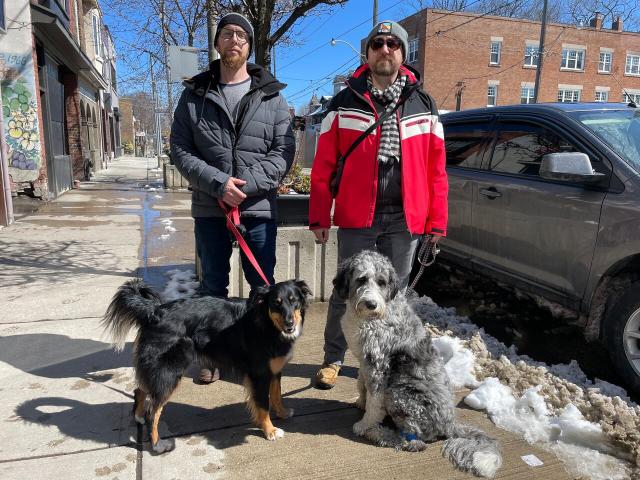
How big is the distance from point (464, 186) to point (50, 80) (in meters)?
12.8

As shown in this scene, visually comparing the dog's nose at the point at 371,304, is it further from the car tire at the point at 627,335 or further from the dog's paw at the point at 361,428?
the car tire at the point at 627,335

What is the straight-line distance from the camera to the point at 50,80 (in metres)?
13.1

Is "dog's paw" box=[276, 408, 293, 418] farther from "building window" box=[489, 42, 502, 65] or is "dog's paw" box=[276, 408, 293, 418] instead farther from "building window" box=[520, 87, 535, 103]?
"building window" box=[520, 87, 535, 103]

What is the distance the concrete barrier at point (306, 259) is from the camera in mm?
5090

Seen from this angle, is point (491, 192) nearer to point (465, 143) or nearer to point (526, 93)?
point (465, 143)

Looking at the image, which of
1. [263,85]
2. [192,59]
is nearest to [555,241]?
[263,85]

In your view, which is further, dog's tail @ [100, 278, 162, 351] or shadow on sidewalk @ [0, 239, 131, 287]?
shadow on sidewalk @ [0, 239, 131, 287]

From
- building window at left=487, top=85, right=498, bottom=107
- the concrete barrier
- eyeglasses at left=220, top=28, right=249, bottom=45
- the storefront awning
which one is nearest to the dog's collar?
the concrete barrier

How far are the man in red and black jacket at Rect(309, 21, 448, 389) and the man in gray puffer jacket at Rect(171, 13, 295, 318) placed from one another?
0.40 metres

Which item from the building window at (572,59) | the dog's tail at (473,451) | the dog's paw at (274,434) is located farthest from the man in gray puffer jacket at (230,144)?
the building window at (572,59)

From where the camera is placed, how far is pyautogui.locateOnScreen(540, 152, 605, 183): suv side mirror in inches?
141

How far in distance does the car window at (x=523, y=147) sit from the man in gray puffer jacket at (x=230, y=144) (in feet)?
7.87

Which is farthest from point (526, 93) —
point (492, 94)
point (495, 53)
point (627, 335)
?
point (627, 335)

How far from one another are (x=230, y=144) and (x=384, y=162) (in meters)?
1.15
